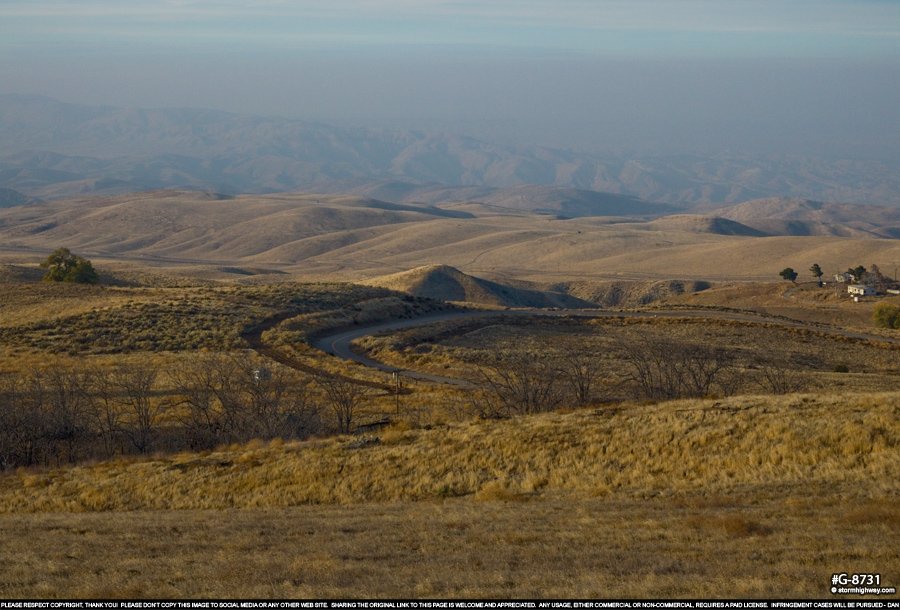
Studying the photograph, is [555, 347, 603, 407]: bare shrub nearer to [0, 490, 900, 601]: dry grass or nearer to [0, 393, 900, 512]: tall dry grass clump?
[0, 393, 900, 512]: tall dry grass clump

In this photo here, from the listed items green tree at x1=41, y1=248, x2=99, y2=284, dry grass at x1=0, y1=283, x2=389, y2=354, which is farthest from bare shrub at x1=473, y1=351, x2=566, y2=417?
green tree at x1=41, y1=248, x2=99, y2=284

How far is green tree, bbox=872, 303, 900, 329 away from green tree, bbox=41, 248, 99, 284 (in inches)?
2750

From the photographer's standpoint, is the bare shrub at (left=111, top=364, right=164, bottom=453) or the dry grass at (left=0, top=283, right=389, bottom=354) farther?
the dry grass at (left=0, top=283, right=389, bottom=354)

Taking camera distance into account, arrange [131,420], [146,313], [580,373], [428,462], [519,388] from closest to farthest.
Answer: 1. [428,462]
2. [580,373]
3. [131,420]
4. [519,388]
5. [146,313]

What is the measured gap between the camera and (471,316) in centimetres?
6400

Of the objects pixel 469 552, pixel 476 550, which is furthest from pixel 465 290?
pixel 469 552

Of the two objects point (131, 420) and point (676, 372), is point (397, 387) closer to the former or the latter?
point (131, 420)

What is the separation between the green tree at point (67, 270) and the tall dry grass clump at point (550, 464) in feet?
202

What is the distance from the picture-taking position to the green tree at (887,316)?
7056 cm

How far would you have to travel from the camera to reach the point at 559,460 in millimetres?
20406

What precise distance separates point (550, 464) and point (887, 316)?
60.8 meters

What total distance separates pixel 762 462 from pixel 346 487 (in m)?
9.06

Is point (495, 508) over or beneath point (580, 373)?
over

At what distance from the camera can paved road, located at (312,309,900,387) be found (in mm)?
45822
